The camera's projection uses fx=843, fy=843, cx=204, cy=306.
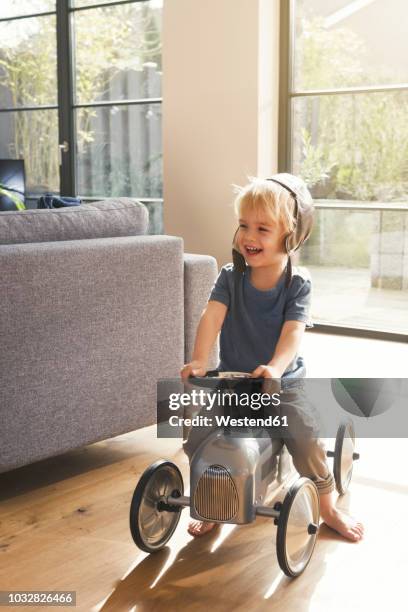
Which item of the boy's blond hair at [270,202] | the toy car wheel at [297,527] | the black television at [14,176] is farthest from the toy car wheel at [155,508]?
the black television at [14,176]

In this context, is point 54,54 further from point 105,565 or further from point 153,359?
point 105,565

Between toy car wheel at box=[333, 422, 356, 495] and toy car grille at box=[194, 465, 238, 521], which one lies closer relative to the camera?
toy car grille at box=[194, 465, 238, 521]

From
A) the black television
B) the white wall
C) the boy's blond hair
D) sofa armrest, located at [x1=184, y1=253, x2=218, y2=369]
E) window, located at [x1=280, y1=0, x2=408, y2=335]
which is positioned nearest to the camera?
the boy's blond hair

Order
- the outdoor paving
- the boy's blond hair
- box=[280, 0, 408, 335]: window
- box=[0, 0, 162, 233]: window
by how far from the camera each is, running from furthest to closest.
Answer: box=[0, 0, 162, 233]: window
the outdoor paving
box=[280, 0, 408, 335]: window
the boy's blond hair

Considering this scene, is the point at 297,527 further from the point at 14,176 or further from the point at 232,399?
the point at 14,176

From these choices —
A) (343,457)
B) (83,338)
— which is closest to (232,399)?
(343,457)

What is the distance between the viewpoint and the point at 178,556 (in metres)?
1.86

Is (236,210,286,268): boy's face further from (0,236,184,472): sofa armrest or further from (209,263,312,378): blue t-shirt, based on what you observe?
(0,236,184,472): sofa armrest

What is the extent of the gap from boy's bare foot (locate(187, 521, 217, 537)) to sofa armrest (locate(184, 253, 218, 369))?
2.59ft

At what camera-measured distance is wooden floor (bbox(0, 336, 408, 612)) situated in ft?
5.46

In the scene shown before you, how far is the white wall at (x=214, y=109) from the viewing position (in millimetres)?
4609

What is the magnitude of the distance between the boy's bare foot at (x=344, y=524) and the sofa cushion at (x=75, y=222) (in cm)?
104

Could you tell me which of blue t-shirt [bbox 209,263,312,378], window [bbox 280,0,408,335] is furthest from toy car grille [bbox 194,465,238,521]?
window [bbox 280,0,408,335]

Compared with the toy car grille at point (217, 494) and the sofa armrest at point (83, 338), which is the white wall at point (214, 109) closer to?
the sofa armrest at point (83, 338)
